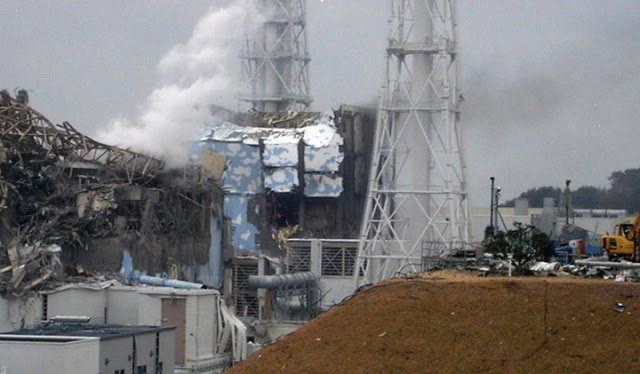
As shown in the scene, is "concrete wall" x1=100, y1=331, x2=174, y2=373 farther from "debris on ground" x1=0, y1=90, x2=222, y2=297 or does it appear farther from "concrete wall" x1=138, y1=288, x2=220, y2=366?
"debris on ground" x1=0, y1=90, x2=222, y2=297

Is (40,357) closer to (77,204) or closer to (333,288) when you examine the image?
(77,204)

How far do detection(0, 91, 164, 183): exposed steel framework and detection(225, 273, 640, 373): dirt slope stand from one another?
109ft

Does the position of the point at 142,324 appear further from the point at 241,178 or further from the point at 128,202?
the point at 241,178

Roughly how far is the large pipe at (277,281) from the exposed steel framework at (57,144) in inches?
278

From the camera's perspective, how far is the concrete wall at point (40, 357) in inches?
1548

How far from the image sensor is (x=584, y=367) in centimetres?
2716

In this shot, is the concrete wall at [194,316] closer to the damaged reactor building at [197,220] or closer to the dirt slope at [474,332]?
the damaged reactor building at [197,220]

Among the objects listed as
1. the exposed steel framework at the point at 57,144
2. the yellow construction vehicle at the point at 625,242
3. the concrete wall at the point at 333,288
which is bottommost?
the concrete wall at the point at 333,288

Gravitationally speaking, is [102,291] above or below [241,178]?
below

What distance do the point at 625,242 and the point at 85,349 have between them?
1736 cm

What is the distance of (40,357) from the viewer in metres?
39.4

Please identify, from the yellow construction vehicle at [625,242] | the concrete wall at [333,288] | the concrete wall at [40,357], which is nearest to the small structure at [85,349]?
the concrete wall at [40,357]

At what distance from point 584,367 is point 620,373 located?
0.75m

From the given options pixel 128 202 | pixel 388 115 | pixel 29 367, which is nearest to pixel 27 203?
pixel 128 202
